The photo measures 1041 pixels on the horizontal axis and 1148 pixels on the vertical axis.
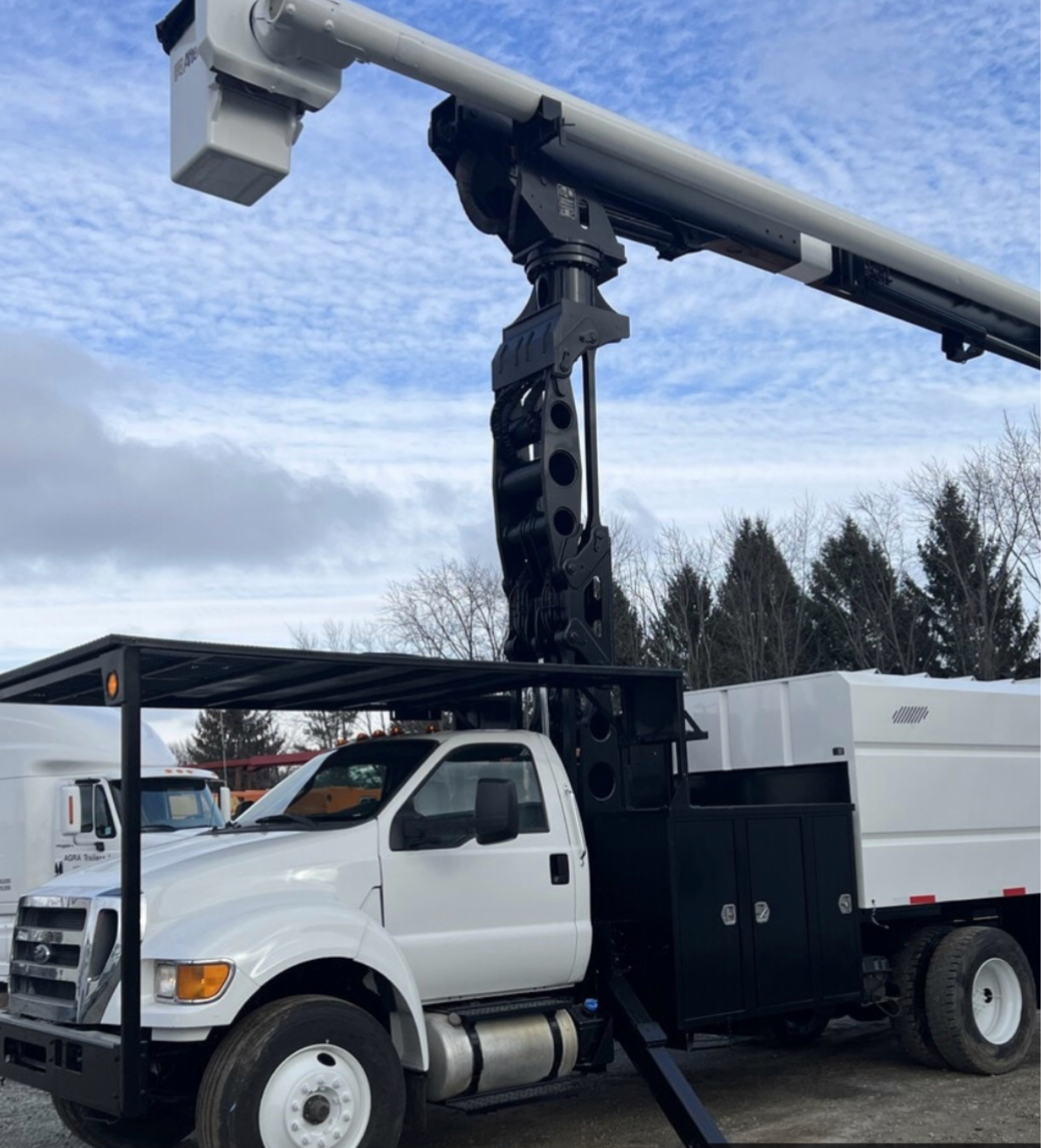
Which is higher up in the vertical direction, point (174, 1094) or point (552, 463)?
point (552, 463)

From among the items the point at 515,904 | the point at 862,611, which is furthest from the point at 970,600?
the point at 515,904

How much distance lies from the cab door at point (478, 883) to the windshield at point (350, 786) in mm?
153

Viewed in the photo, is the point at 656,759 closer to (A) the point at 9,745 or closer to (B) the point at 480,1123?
(B) the point at 480,1123

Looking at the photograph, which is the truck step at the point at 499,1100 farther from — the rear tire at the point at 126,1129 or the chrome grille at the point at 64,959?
the chrome grille at the point at 64,959

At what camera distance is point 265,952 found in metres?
6.39

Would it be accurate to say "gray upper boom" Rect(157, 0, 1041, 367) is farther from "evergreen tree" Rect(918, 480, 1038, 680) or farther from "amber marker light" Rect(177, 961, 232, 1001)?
"evergreen tree" Rect(918, 480, 1038, 680)

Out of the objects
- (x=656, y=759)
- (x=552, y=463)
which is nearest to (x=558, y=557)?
(x=552, y=463)

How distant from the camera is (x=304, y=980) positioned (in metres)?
6.88

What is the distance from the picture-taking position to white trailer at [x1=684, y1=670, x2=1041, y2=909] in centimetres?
920

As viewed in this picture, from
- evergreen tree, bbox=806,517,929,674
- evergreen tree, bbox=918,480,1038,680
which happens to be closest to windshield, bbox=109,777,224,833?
evergreen tree, bbox=918,480,1038,680

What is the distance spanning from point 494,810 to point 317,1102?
5.21 feet

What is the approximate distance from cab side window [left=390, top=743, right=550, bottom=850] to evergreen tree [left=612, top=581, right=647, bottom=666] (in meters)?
27.6

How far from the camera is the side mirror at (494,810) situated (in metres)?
7.06

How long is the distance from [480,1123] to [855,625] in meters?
27.9
